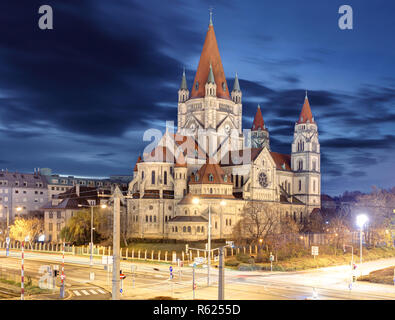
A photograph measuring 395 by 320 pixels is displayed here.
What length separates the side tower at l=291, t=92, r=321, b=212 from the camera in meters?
132

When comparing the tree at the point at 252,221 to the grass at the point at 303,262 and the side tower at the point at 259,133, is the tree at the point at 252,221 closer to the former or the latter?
the grass at the point at 303,262

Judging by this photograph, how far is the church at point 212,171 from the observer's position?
321 ft

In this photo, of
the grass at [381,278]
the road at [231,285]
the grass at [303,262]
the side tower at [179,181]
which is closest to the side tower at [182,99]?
the side tower at [179,181]

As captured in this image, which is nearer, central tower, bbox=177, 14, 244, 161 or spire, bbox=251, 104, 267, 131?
central tower, bbox=177, 14, 244, 161

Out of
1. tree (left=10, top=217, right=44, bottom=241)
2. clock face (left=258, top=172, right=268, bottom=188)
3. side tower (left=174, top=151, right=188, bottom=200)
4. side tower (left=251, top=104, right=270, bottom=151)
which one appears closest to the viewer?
side tower (left=174, top=151, right=188, bottom=200)

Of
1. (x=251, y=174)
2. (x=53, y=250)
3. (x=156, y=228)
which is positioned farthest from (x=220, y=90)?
(x=53, y=250)

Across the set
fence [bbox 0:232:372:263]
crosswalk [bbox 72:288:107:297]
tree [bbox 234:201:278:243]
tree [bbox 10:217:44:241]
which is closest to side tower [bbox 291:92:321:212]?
tree [bbox 234:201:278:243]

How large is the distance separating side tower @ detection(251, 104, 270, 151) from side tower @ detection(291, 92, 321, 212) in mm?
14194

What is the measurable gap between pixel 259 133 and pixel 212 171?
52.8 m

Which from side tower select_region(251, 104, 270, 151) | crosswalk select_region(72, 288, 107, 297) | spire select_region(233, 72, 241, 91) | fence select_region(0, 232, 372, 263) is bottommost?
fence select_region(0, 232, 372, 263)

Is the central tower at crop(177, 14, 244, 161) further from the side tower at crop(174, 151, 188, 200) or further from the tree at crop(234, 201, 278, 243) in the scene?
the tree at crop(234, 201, 278, 243)

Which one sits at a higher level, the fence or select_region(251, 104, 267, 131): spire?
select_region(251, 104, 267, 131): spire

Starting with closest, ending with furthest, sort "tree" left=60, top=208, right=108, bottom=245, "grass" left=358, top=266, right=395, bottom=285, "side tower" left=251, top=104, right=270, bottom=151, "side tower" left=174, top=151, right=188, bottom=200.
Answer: "grass" left=358, top=266, right=395, bottom=285 → "tree" left=60, top=208, right=108, bottom=245 → "side tower" left=174, top=151, right=188, bottom=200 → "side tower" left=251, top=104, right=270, bottom=151
